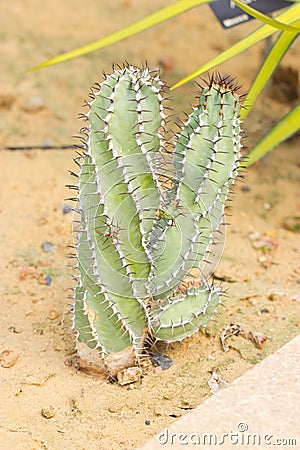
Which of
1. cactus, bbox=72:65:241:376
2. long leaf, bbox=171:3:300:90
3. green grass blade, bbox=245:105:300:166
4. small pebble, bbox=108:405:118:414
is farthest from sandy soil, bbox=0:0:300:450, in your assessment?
long leaf, bbox=171:3:300:90

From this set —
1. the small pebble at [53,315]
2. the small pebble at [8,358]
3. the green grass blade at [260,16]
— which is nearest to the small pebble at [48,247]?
the small pebble at [53,315]

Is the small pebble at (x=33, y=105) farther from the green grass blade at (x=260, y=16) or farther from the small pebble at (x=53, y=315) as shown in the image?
the green grass blade at (x=260, y=16)

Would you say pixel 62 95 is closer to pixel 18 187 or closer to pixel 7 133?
pixel 7 133

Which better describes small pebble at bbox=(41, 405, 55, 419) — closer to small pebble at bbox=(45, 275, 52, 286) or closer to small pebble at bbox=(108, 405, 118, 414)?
small pebble at bbox=(108, 405, 118, 414)

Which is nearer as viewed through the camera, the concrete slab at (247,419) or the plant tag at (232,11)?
the concrete slab at (247,419)

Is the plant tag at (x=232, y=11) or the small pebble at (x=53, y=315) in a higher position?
the plant tag at (x=232, y=11)

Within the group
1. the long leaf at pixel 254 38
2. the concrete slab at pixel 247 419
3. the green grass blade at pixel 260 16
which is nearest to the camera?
the concrete slab at pixel 247 419
